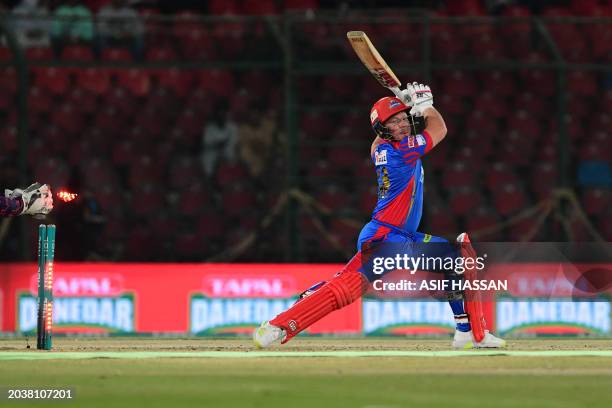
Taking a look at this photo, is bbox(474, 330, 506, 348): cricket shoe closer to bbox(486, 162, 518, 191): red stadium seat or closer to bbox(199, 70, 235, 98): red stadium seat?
bbox(486, 162, 518, 191): red stadium seat

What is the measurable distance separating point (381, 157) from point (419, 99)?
1.96ft

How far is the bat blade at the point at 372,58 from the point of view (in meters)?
11.2

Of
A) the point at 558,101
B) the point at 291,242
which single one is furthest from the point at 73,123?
the point at 558,101

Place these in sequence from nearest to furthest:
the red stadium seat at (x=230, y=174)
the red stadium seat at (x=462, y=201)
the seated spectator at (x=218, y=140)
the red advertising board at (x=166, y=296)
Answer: the red advertising board at (x=166, y=296) → the red stadium seat at (x=462, y=201) → the red stadium seat at (x=230, y=174) → the seated spectator at (x=218, y=140)

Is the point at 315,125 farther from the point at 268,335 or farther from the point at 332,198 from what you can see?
the point at 268,335

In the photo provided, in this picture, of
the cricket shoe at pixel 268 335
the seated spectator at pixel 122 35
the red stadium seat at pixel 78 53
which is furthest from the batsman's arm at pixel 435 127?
the red stadium seat at pixel 78 53

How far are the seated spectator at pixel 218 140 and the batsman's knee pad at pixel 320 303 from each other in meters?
7.41

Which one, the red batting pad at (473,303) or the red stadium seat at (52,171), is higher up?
the red stadium seat at (52,171)

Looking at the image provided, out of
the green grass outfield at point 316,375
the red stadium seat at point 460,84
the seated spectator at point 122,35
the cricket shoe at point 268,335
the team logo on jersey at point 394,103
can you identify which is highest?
the seated spectator at point 122,35

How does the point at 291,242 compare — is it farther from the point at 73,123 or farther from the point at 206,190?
the point at 73,123

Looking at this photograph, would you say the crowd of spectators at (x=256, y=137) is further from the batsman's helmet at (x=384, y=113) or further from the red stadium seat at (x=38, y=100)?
the batsman's helmet at (x=384, y=113)

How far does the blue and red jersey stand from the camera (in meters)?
10.9

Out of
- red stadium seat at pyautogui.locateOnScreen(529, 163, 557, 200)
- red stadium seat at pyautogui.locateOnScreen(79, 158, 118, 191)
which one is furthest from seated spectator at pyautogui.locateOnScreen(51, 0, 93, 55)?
red stadium seat at pyautogui.locateOnScreen(529, 163, 557, 200)

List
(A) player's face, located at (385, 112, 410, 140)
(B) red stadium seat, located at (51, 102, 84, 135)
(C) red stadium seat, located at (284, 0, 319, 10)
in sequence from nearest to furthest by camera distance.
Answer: (A) player's face, located at (385, 112, 410, 140)
(B) red stadium seat, located at (51, 102, 84, 135)
(C) red stadium seat, located at (284, 0, 319, 10)
